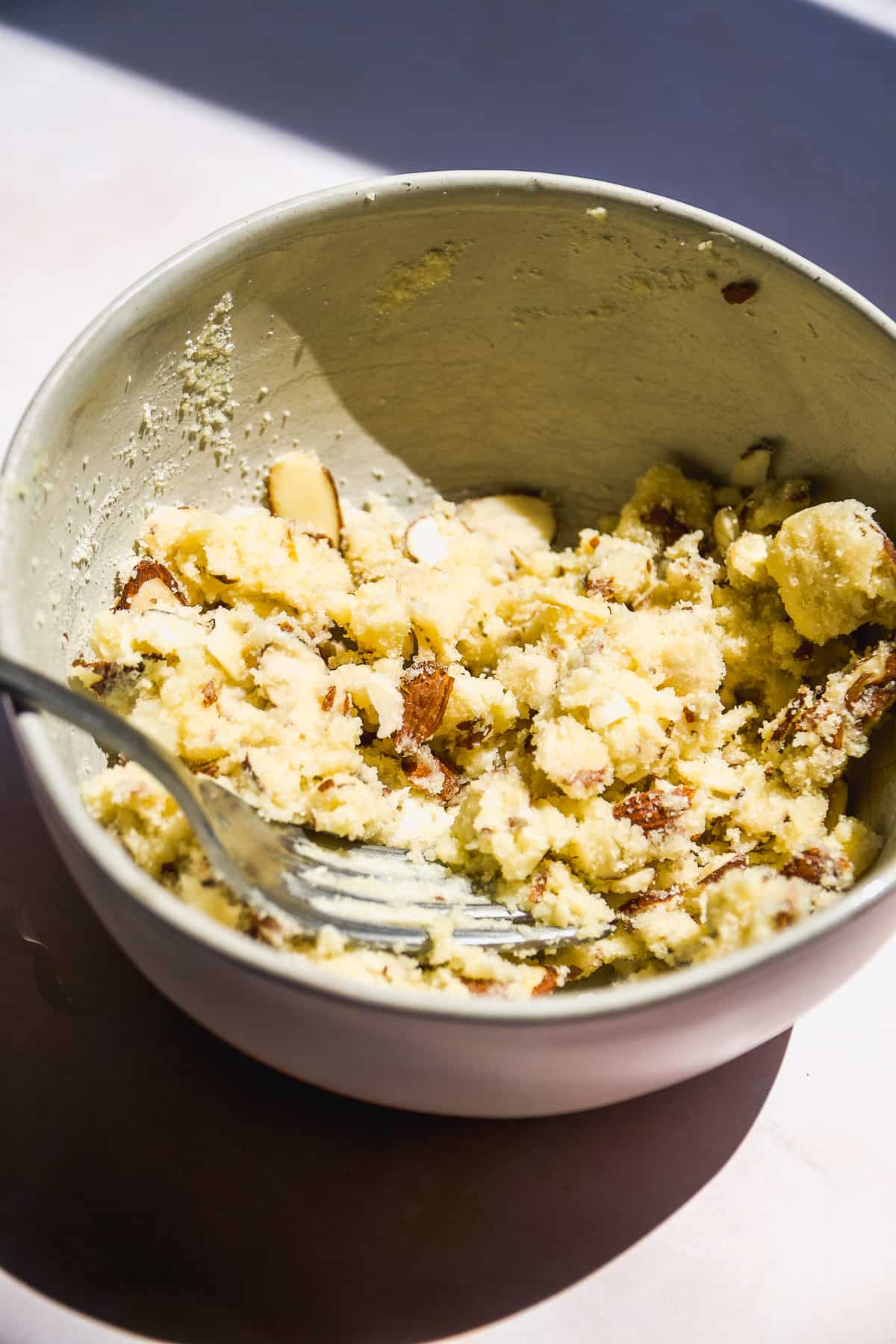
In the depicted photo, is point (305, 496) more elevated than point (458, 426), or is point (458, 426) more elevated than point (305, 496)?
point (458, 426)

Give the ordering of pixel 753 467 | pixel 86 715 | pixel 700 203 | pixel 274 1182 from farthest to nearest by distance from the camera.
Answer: pixel 700 203, pixel 753 467, pixel 274 1182, pixel 86 715

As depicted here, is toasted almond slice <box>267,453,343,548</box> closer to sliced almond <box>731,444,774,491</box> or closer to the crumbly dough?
the crumbly dough

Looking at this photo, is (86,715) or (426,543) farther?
(426,543)

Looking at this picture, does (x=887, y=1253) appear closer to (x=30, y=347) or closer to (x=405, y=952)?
(x=405, y=952)

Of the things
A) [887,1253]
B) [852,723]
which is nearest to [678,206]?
[852,723]

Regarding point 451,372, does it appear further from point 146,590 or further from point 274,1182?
point 274,1182

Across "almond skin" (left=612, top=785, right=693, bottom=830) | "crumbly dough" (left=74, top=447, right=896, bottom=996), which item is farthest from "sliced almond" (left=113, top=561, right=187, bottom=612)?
"almond skin" (left=612, top=785, right=693, bottom=830)

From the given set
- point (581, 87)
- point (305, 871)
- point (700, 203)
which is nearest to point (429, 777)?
point (305, 871)
